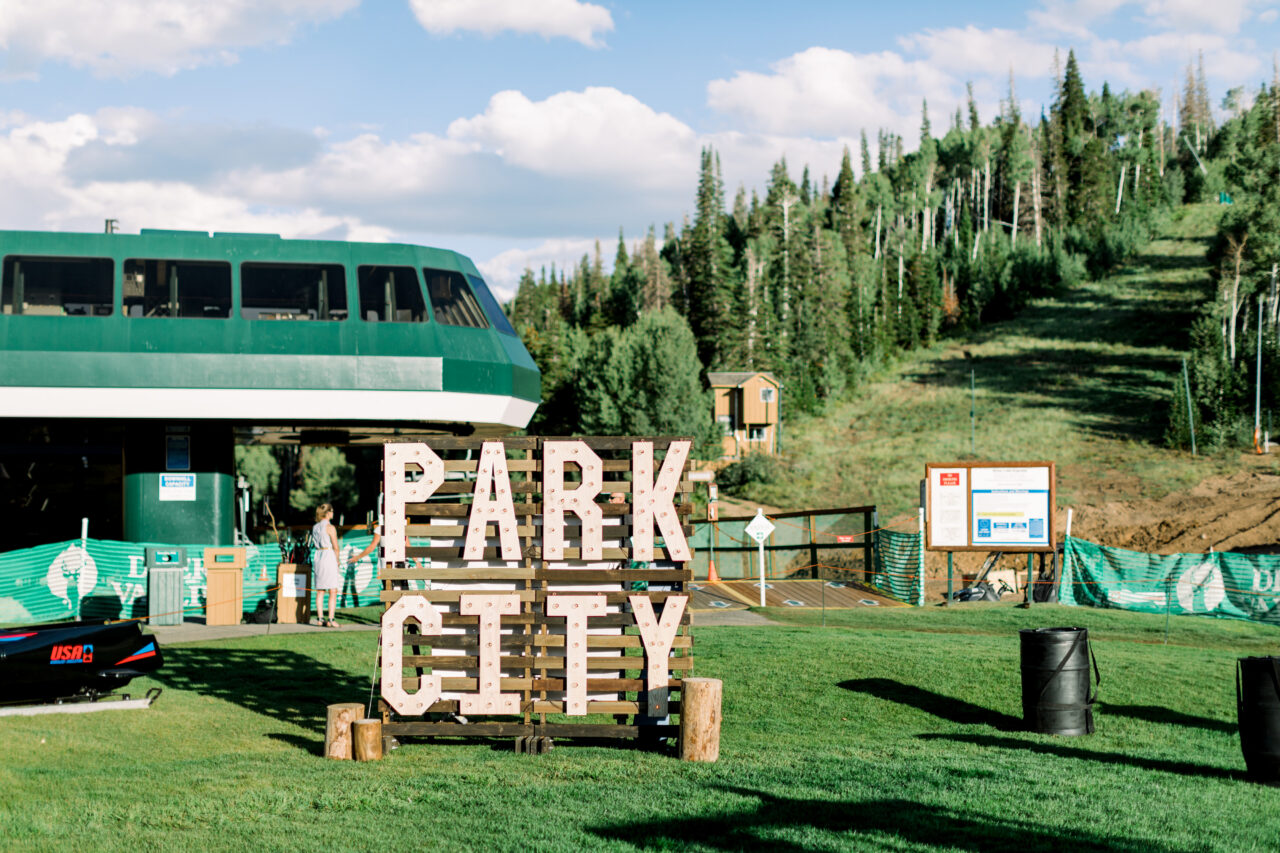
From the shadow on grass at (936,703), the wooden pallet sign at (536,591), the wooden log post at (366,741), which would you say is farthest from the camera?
the shadow on grass at (936,703)

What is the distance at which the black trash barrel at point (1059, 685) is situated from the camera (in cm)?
1113

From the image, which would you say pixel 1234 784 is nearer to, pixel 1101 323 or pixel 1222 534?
pixel 1222 534

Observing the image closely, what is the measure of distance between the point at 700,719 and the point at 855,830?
2489mm

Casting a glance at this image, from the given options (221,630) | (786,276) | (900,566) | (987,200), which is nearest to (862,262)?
(786,276)

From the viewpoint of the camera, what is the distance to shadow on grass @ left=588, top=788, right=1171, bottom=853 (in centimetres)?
690

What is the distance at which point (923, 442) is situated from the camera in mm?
68688

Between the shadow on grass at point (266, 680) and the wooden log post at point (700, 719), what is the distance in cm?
397

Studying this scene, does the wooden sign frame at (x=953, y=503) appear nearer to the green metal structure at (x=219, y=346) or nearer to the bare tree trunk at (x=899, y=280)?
the green metal structure at (x=219, y=346)

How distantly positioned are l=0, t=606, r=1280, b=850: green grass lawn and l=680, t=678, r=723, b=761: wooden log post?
328 mm

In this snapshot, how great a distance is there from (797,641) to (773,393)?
58.7 m

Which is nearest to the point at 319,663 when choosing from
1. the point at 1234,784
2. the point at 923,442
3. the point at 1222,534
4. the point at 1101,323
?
the point at 1234,784

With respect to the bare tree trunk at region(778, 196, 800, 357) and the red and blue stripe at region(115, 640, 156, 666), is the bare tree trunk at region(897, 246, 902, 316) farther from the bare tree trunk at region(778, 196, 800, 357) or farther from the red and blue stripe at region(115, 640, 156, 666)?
the red and blue stripe at region(115, 640, 156, 666)

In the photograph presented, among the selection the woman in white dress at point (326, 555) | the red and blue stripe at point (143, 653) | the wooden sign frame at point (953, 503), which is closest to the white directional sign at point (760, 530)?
the wooden sign frame at point (953, 503)

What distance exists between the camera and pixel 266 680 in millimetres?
13992
